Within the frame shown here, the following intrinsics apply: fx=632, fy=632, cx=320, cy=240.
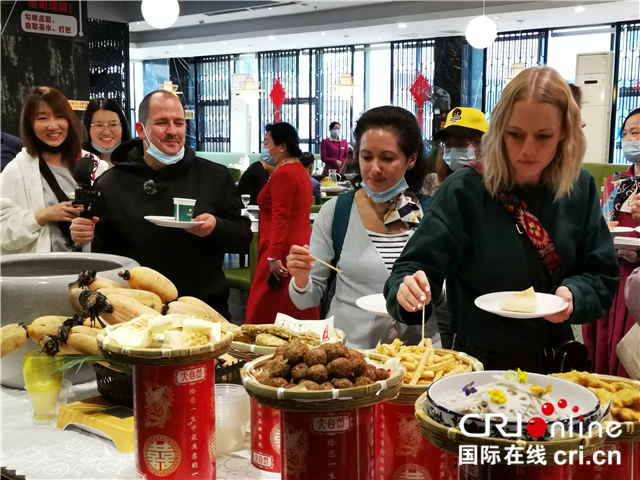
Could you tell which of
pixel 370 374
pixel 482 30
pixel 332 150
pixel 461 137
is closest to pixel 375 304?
pixel 370 374

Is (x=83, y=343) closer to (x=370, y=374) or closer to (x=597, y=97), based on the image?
(x=370, y=374)

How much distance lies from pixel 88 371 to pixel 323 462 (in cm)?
106

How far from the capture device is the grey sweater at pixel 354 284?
86.4 inches

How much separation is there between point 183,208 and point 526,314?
142cm

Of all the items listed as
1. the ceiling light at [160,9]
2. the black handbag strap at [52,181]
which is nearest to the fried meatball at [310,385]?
the black handbag strap at [52,181]

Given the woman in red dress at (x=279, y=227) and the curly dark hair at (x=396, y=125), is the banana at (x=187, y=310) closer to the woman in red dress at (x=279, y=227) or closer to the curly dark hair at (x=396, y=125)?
the curly dark hair at (x=396, y=125)

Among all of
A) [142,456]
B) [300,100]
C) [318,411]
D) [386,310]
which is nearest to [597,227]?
[386,310]

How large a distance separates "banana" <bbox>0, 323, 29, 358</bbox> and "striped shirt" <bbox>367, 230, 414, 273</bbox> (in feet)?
3.86

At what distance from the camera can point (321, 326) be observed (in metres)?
1.56

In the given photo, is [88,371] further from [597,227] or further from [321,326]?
[597,227]

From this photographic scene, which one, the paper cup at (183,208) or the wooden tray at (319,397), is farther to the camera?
the paper cup at (183,208)

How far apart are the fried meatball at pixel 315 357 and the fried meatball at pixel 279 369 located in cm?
3

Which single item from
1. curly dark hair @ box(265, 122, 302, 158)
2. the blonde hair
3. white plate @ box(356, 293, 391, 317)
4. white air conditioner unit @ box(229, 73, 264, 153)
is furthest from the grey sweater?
white air conditioner unit @ box(229, 73, 264, 153)

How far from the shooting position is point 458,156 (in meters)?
3.72
